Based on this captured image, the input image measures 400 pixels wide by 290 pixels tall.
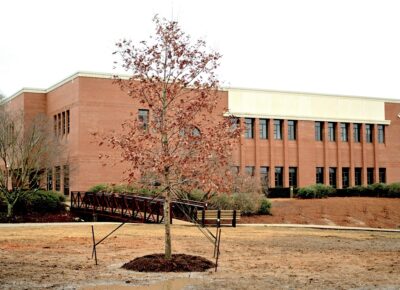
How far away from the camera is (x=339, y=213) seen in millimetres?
40688

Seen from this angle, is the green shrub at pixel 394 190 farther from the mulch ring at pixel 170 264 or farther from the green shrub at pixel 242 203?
the mulch ring at pixel 170 264

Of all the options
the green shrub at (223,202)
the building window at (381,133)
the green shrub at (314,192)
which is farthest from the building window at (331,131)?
the green shrub at (223,202)

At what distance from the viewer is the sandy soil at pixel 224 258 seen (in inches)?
499

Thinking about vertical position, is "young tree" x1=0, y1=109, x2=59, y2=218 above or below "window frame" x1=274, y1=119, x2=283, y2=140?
below

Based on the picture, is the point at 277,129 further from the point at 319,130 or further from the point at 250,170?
the point at 250,170

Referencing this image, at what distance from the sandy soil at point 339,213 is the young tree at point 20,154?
12837 millimetres

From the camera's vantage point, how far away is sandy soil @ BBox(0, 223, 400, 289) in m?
12.7

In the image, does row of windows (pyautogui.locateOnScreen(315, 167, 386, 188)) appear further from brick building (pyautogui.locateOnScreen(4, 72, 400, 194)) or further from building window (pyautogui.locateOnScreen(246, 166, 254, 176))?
building window (pyautogui.locateOnScreen(246, 166, 254, 176))

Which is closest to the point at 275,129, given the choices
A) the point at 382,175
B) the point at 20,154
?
the point at 382,175

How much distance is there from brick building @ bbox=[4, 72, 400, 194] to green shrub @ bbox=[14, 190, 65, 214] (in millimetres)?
10335

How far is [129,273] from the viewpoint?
13.8 meters

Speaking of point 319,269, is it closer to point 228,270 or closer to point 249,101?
point 228,270

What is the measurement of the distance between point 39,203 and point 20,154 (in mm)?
3511

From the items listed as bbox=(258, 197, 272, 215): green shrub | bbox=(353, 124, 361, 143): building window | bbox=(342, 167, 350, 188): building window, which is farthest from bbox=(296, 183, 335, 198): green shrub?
bbox=(353, 124, 361, 143): building window
